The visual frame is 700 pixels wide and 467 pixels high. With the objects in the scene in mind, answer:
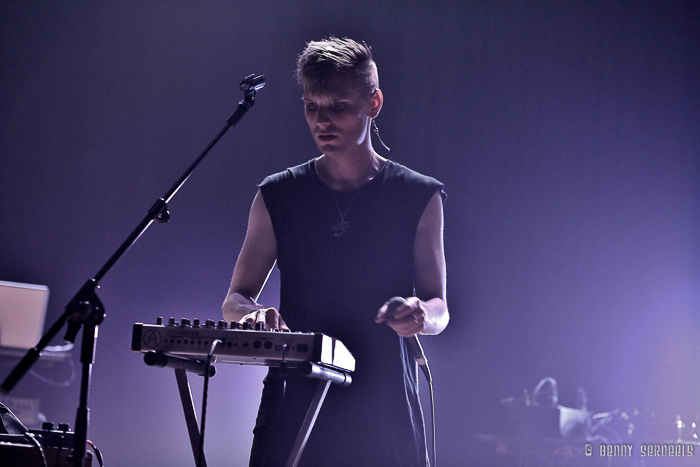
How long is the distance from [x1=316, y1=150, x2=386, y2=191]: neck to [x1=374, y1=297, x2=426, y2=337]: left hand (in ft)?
2.06

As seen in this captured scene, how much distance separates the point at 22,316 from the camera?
3.64 metres

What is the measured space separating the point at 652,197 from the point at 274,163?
3.04 metres

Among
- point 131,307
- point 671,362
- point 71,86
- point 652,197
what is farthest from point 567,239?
point 71,86

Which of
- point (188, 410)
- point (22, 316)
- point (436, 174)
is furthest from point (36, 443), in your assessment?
point (436, 174)

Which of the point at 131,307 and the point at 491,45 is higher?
the point at 491,45

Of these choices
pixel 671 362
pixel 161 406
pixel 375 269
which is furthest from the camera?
pixel 671 362

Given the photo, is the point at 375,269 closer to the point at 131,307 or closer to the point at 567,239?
the point at 131,307

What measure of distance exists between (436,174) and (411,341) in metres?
3.12

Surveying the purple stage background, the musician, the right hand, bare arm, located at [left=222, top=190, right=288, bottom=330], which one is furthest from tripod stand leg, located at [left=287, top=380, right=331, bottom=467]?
the purple stage background

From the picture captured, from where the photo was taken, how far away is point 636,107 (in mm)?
5102

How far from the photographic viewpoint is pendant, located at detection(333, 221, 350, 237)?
6.14 ft

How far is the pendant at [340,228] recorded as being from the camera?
187 centimetres

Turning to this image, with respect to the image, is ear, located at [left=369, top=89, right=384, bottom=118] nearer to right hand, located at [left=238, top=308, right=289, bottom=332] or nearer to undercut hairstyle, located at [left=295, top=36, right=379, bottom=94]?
undercut hairstyle, located at [left=295, top=36, right=379, bottom=94]

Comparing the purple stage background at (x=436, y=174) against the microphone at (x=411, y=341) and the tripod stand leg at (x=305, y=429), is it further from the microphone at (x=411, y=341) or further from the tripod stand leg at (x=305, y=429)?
the tripod stand leg at (x=305, y=429)
